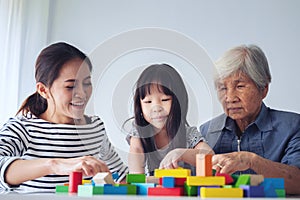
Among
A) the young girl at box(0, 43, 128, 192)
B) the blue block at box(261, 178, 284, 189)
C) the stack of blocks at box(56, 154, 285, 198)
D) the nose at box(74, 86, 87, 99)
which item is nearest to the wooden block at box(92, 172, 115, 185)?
the stack of blocks at box(56, 154, 285, 198)

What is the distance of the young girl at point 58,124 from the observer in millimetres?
1117

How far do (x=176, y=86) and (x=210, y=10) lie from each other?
342mm

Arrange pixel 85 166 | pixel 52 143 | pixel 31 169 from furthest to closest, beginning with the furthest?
pixel 52 143, pixel 31 169, pixel 85 166

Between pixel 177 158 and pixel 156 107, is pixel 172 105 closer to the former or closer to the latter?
pixel 156 107

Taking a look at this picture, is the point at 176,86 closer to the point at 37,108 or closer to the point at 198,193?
the point at 37,108

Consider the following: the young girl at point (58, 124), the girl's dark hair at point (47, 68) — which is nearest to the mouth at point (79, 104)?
the young girl at point (58, 124)

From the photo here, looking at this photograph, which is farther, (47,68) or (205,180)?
(47,68)

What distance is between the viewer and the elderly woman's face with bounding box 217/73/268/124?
125cm

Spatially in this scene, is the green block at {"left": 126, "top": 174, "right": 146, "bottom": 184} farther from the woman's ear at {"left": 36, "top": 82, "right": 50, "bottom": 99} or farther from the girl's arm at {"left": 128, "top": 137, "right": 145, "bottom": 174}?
the woman's ear at {"left": 36, "top": 82, "right": 50, "bottom": 99}

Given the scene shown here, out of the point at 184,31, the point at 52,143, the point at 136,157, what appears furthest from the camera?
the point at 184,31

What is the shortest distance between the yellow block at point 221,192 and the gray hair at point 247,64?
2.29ft

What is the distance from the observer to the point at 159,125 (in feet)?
3.66

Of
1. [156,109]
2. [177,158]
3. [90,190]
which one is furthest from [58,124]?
[90,190]

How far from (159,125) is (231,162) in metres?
0.30
